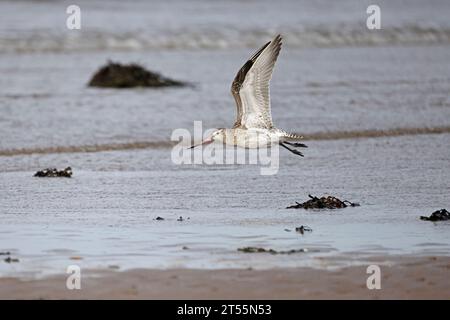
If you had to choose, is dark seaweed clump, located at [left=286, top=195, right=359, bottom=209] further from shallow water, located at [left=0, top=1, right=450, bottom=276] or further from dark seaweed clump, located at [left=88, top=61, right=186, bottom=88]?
dark seaweed clump, located at [left=88, top=61, right=186, bottom=88]

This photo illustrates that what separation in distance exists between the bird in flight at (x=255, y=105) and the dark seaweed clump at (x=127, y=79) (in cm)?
601

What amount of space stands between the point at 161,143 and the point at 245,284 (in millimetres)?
5127

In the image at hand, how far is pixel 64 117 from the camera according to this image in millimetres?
12578

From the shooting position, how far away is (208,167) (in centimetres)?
998

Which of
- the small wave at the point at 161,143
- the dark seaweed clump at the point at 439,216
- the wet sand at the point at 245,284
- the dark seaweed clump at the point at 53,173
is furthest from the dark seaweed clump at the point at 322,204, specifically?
the small wave at the point at 161,143

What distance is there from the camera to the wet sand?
19.6ft

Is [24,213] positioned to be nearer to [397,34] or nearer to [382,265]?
[382,265]

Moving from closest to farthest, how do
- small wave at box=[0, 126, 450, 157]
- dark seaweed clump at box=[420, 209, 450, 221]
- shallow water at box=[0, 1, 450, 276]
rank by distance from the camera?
shallow water at box=[0, 1, 450, 276], dark seaweed clump at box=[420, 209, 450, 221], small wave at box=[0, 126, 450, 157]

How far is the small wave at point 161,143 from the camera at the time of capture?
1074cm

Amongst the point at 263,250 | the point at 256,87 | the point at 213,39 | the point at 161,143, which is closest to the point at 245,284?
the point at 263,250

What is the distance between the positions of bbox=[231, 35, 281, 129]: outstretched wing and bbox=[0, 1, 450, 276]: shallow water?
1.90 ft

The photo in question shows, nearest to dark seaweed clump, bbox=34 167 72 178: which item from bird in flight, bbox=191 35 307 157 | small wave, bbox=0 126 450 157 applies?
small wave, bbox=0 126 450 157

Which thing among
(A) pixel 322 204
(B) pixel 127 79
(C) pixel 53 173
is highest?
(B) pixel 127 79

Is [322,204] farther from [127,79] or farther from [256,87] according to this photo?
[127,79]
